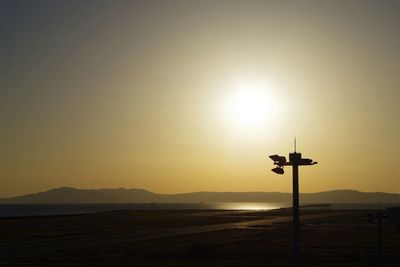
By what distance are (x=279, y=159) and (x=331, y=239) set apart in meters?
34.3

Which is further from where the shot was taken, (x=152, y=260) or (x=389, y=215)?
(x=152, y=260)

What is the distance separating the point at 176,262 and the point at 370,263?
36.0 feet

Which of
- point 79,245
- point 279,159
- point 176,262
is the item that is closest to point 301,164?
point 279,159

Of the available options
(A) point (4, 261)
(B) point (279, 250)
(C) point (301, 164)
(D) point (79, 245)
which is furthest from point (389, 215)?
(D) point (79, 245)

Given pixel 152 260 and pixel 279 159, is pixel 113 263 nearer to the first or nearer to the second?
pixel 152 260

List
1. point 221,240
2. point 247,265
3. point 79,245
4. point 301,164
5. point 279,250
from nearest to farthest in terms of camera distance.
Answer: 1. point 301,164
2. point 247,265
3. point 279,250
4. point 79,245
5. point 221,240

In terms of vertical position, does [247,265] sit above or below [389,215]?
below

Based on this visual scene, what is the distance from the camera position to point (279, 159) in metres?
22.1

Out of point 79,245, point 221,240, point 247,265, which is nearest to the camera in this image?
point 247,265

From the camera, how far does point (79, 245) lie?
162 feet

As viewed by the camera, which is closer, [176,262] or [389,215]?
[389,215]

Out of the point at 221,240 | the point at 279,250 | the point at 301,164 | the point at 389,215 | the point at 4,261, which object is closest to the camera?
the point at 301,164

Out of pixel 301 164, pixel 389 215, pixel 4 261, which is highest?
pixel 301 164

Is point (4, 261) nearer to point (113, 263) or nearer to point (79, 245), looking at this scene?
point (113, 263)
